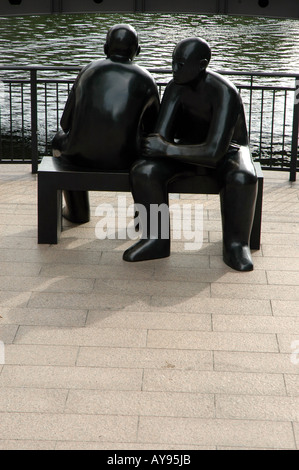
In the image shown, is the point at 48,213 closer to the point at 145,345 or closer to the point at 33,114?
the point at 145,345

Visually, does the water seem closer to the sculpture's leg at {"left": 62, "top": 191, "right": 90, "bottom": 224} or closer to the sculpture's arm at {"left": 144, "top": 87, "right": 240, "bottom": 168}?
the sculpture's leg at {"left": 62, "top": 191, "right": 90, "bottom": 224}

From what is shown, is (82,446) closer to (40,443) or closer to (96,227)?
(40,443)

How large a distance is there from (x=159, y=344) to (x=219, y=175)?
76.1 inches

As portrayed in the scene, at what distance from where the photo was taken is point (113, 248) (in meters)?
7.28

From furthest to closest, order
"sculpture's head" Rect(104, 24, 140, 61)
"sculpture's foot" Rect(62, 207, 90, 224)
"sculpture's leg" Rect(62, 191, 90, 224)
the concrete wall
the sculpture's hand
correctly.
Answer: "sculpture's foot" Rect(62, 207, 90, 224), "sculpture's leg" Rect(62, 191, 90, 224), "sculpture's head" Rect(104, 24, 140, 61), the sculpture's hand, the concrete wall

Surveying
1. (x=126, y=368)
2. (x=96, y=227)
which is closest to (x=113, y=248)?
(x=96, y=227)

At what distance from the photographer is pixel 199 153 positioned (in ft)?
22.0

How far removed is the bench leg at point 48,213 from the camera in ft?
23.4

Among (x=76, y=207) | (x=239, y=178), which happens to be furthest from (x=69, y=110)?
(x=239, y=178)

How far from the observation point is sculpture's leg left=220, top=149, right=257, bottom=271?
6.80 meters

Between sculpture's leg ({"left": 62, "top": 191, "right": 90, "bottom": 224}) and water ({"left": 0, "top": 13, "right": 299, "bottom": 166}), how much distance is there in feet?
23.3

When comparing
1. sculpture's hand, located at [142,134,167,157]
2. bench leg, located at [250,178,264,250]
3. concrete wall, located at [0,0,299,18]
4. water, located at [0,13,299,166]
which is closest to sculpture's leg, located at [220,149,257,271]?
bench leg, located at [250,178,264,250]

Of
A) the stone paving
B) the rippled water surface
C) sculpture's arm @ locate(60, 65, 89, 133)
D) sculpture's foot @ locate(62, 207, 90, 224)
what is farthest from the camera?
the rippled water surface

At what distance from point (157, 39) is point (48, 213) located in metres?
15.8
